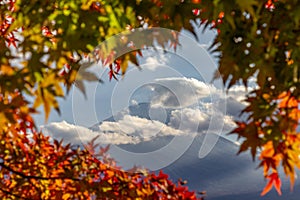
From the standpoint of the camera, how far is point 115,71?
16.9 feet

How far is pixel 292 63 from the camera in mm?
3672

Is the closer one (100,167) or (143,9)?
(143,9)

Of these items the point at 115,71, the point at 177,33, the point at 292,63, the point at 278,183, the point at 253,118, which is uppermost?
the point at 115,71

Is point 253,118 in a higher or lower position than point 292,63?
lower

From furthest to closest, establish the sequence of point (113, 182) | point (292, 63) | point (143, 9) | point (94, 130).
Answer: point (113, 182) → point (94, 130) → point (292, 63) → point (143, 9)

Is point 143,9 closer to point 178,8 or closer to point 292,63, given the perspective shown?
point 178,8

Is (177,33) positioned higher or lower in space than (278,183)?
higher

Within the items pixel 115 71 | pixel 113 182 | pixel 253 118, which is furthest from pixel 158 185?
pixel 253 118

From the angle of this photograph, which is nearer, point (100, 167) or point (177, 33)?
point (177, 33)

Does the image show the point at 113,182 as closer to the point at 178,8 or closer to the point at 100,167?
the point at 100,167

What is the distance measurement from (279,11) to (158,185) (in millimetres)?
2397

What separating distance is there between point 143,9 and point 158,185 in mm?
2434

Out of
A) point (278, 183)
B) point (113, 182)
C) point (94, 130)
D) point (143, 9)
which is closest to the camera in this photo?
point (143, 9)

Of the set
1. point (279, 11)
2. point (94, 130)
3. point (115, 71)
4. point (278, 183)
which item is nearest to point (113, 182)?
point (94, 130)
